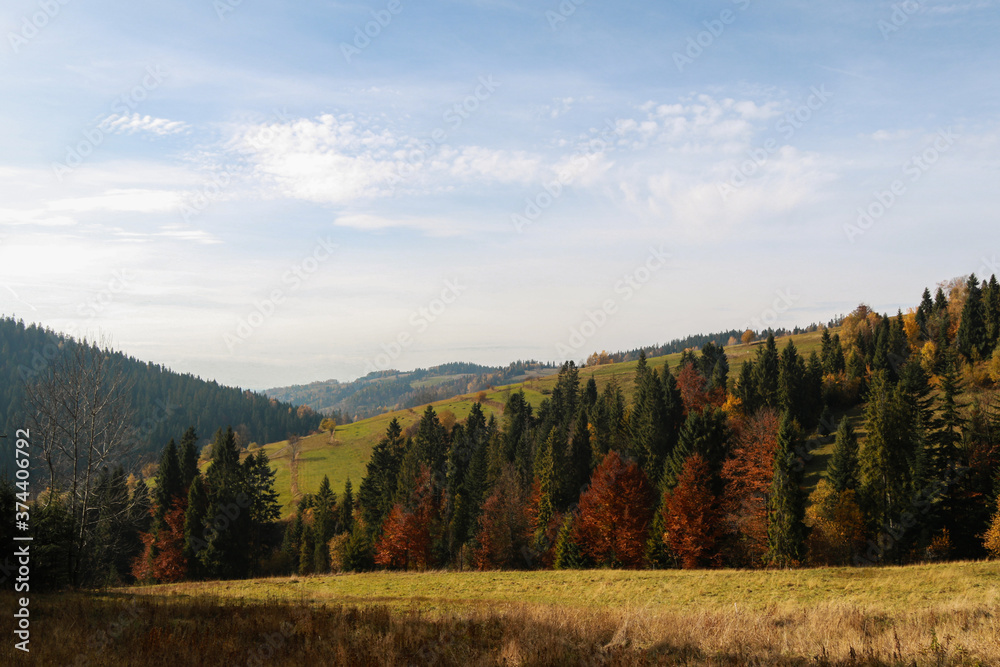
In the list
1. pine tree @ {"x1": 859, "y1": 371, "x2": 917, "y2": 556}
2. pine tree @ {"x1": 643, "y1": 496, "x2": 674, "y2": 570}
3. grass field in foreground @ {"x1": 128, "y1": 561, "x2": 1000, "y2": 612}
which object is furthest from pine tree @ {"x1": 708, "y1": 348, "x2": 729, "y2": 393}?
grass field in foreground @ {"x1": 128, "y1": 561, "x2": 1000, "y2": 612}

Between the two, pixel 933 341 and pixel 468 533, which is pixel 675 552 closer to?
pixel 468 533

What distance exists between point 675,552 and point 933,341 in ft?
328

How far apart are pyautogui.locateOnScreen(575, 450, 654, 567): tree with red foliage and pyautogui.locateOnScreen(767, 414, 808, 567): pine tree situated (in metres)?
11.7

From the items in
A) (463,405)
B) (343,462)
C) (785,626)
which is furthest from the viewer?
(463,405)

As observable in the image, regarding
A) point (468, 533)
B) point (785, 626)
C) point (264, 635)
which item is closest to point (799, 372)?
point (468, 533)

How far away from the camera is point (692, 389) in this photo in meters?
90.1

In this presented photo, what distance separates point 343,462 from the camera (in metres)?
130

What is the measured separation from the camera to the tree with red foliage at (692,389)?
286ft

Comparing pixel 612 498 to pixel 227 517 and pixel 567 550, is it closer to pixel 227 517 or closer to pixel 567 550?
pixel 567 550

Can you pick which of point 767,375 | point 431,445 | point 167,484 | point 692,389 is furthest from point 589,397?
point 167,484

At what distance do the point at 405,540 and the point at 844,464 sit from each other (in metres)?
47.7

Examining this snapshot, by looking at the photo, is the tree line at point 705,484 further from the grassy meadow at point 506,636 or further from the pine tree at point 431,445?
the grassy meadow at point 506,636

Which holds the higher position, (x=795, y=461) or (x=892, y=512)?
(x=795, y=461)

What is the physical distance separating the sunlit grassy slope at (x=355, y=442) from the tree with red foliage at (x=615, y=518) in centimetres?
5259
